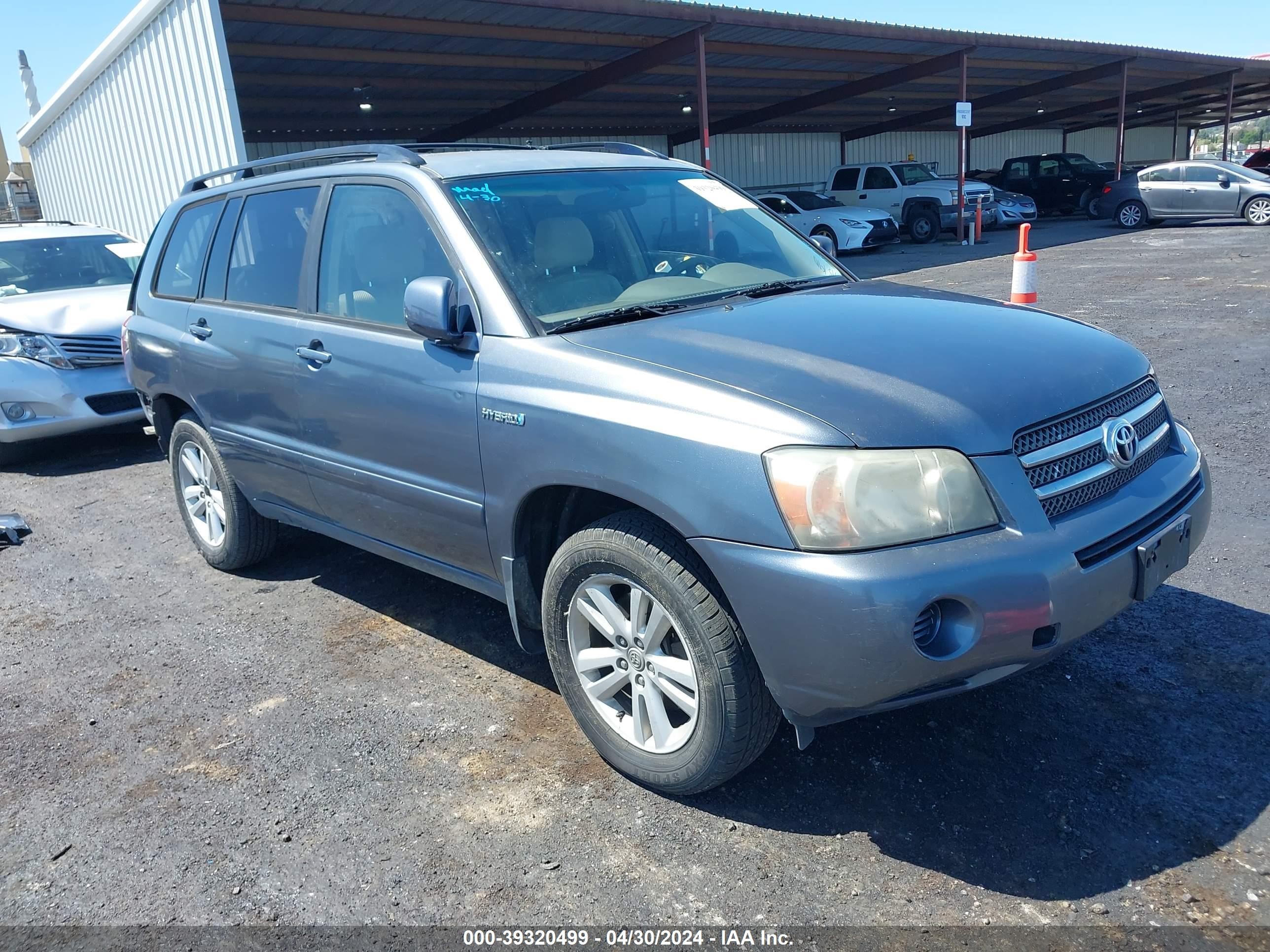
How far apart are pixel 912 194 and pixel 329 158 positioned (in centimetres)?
2196

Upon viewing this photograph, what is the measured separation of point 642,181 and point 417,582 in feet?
7.03

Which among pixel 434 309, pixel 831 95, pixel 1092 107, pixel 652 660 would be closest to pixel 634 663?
pixel 652 660

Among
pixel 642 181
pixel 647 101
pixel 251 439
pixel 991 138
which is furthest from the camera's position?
pixel 991 138

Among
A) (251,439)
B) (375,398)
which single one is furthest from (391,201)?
(251,439)

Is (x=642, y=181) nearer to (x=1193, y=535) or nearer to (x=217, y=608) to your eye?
(x=1193, y=535)

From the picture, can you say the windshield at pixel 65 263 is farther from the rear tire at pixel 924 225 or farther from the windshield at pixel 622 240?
the rear tire at pixel 924 225

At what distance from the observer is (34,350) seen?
7.48m

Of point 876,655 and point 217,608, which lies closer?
point 876,655

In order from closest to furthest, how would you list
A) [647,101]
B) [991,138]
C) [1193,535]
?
[1193,535], [647,101], [991,138]

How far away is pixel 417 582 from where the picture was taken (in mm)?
4785

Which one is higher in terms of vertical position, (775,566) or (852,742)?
(775,566)

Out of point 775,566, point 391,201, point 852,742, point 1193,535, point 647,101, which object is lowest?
point 852,742

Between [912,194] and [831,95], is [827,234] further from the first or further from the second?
[831,95]

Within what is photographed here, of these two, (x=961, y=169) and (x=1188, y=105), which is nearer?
(x=961, y=169)
